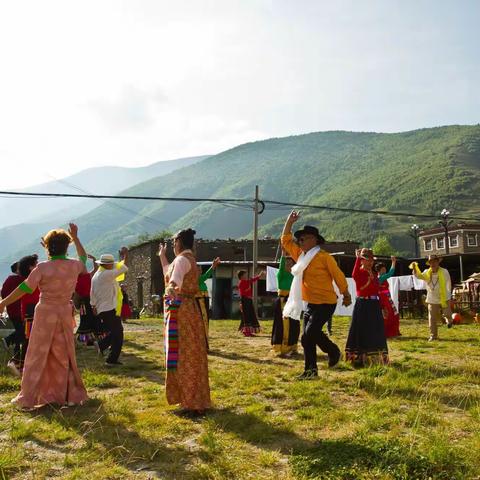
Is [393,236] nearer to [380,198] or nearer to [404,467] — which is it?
[380,198]

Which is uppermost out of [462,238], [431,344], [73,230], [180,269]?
[462,238]

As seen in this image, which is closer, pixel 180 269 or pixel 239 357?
pixel 180 269

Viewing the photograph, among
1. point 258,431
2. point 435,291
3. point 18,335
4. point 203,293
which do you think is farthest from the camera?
point 435,291

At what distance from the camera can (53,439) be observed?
175 inches

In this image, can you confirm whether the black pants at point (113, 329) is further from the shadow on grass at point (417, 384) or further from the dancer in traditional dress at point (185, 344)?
the shadow on grass at point (417, 384)

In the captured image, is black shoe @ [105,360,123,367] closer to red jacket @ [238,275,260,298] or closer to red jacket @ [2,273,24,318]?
red jacket @ [2,273,24,318]

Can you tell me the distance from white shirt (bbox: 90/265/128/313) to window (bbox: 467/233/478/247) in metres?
76.0

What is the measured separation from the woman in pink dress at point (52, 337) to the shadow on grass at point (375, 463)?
2856mm

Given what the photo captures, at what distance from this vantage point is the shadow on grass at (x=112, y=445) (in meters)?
3.83

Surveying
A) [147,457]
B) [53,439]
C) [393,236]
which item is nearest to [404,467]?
[147,457]

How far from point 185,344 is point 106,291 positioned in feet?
12.1

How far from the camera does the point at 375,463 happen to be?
11.6ft

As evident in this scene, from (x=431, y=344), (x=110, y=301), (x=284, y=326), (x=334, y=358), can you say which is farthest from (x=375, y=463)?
(x=431, y=344)

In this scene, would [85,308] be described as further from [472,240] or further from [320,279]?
[472,240]
